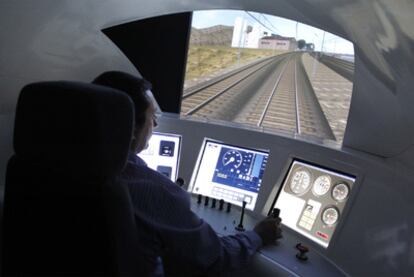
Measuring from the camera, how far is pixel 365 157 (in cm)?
174

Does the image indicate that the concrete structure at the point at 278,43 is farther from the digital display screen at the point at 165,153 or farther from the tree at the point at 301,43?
the digital display screen at the point at 165,153

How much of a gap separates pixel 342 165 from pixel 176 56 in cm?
163

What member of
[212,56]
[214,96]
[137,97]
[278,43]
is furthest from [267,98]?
[137,97]

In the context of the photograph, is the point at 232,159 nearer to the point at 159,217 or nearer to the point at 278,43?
the point at 278,43

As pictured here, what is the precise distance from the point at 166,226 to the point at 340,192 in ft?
3.07

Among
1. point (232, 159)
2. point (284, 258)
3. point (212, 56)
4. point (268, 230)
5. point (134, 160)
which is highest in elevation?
point (212, 56)

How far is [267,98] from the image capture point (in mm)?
5211

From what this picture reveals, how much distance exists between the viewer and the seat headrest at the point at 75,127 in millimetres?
863

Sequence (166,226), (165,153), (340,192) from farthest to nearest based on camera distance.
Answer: (165,153) < (340,192) < (166,226)

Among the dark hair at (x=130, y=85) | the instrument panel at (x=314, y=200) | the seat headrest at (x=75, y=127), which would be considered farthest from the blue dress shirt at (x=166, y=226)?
the instrument panel at (x=314, y=200)

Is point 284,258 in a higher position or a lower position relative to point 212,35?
lower

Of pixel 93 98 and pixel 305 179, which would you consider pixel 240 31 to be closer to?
pixel 305 179

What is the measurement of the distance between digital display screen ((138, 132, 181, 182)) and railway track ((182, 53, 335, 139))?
527 millimetres

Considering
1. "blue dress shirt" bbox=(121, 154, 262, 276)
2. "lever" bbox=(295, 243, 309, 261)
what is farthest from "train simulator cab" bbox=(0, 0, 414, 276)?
"blue dress shirt" bbox=(121, 154, 262, 276)
